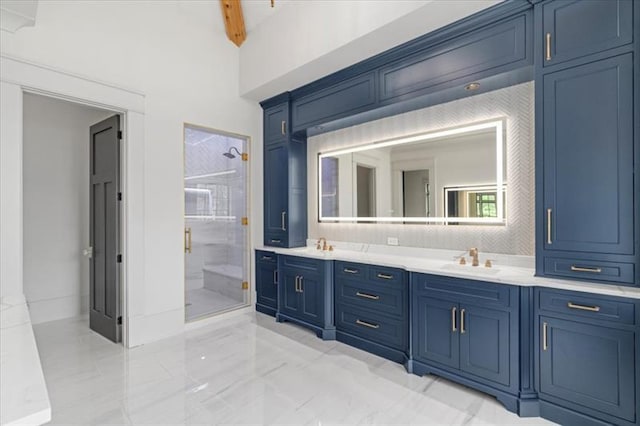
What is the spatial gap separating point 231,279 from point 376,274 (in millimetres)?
2276

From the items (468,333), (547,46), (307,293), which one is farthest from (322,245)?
(547,46)

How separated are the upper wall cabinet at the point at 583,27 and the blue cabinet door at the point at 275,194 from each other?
295 centimetres

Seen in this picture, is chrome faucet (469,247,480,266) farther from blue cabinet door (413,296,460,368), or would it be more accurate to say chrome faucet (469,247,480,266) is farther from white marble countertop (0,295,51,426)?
white marble countertop (0,295,51,426)

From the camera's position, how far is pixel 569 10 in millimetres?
2215

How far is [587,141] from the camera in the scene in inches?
84.7

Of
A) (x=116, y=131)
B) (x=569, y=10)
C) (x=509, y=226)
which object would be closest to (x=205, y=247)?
(x=116, y=131)

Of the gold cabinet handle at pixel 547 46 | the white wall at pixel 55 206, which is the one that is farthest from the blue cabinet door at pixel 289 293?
the gold cabinet handle at pixel 547 46

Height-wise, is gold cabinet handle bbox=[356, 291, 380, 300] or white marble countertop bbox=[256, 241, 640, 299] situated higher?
white marble countertop bbox=[256, 241, 640, 299]

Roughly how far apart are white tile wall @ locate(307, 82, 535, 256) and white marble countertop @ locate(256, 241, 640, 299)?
0.07 m

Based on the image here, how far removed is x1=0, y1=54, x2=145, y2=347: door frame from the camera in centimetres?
270

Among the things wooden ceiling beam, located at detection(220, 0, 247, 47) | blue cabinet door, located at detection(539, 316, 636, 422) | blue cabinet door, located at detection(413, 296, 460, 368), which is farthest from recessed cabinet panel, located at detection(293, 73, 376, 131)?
blue cabinet door, located at detection(539, 316, 636, 422)

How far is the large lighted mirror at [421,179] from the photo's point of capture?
2.94 meters

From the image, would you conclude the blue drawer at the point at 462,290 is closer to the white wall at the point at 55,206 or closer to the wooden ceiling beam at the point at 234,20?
the wooden ceiling beam at the point at 234,20

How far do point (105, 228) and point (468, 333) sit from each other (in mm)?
3869
